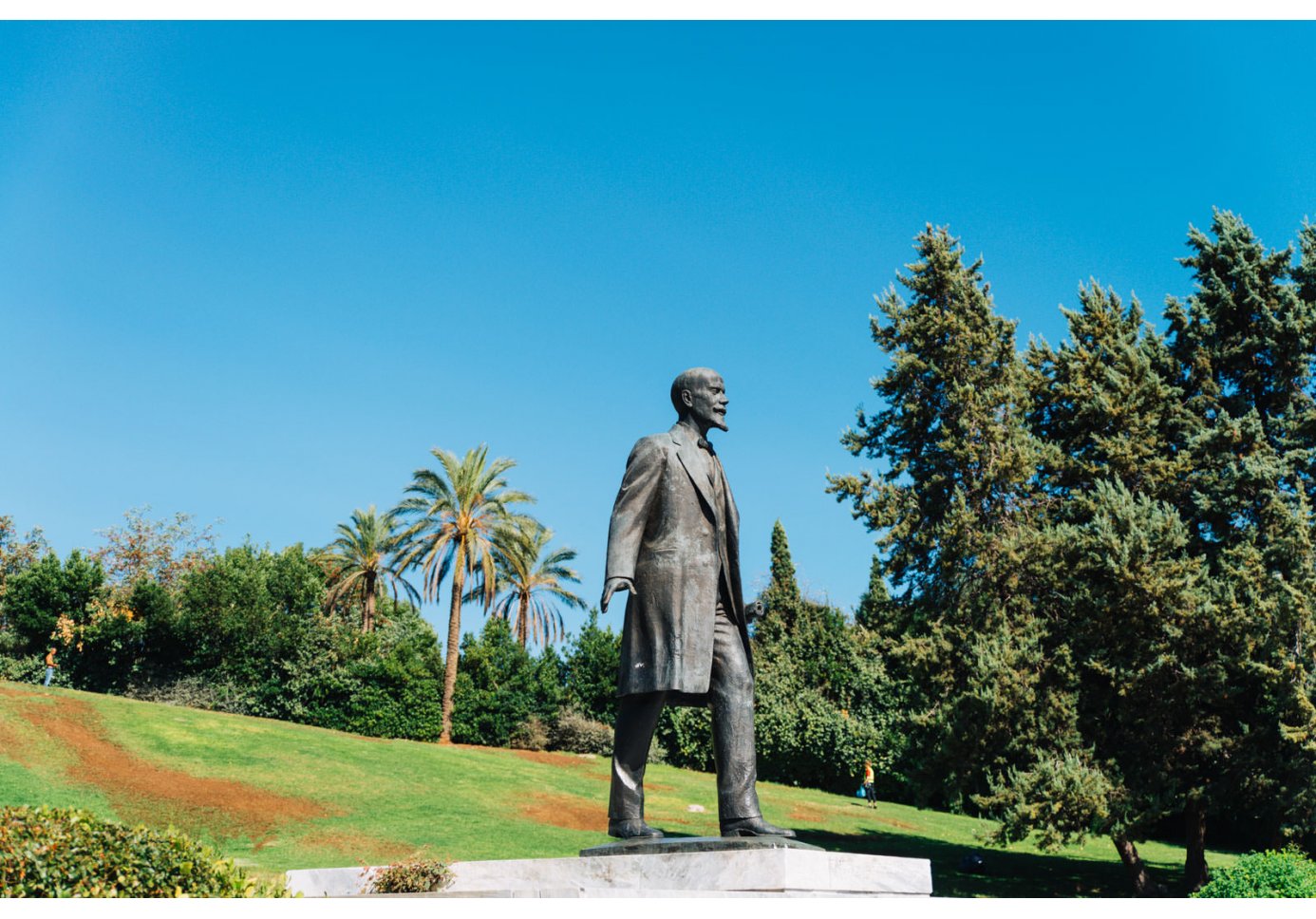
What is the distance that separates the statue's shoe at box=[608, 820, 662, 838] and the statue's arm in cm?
139

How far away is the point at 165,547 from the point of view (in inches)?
2260

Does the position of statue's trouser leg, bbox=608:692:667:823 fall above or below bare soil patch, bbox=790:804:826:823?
above

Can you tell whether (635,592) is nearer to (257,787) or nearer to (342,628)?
(257,787)

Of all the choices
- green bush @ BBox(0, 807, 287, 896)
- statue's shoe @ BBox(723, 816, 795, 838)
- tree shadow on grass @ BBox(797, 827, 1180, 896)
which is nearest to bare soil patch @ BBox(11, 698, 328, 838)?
tree shadow on grass @ BBox(797, 827, 1180, 896)

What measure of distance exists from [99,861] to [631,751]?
3177 millimetres

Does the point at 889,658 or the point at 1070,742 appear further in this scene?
the point at 889,658

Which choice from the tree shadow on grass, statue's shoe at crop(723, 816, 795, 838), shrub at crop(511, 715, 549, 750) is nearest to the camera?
statue's shoe at crop(723, 816, 795, 838)

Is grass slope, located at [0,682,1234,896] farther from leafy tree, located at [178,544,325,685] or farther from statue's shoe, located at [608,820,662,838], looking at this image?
statue's shoe, located at [608,820,662,838]

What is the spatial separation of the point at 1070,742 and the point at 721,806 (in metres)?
18.2

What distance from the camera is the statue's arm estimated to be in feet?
23.9

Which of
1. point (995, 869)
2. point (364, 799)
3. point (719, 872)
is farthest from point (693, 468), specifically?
point (995, 869)

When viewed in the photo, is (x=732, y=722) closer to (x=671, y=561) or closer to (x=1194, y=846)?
(x=671, y=561)
